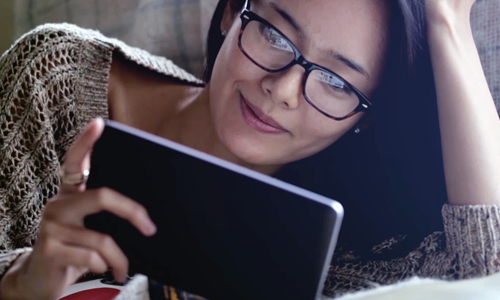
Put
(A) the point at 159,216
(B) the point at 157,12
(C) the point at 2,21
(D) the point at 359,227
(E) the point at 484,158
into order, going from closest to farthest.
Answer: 1. (A) the point at 159,216
2. (E) the point at 484,158
3. (D) the point at 359,227
4. (B) the point at 157,12
5. (C) the point at 2,21

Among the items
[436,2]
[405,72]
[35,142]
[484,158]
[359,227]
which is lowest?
[359,227]

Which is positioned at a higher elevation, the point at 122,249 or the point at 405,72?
the point at 405,72

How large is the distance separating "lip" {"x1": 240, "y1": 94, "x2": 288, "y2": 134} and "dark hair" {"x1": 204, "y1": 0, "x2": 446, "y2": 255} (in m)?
0.18

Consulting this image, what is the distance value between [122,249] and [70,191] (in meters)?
0.08

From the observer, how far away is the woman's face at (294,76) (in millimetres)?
665

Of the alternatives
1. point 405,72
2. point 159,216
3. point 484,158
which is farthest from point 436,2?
point 159,216

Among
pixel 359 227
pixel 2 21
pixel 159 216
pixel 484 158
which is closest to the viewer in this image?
pixel 159 216

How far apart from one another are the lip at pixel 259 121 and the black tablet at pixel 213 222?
313mm

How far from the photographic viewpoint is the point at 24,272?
0.53 m

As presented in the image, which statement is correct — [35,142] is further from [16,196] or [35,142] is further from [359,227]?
[359,227]

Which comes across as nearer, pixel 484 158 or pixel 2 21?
pixel 484 158

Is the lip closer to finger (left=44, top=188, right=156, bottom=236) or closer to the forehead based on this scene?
the forehead

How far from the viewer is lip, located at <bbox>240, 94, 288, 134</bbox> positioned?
72 centimetres

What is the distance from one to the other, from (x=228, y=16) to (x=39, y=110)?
0.40 metres
